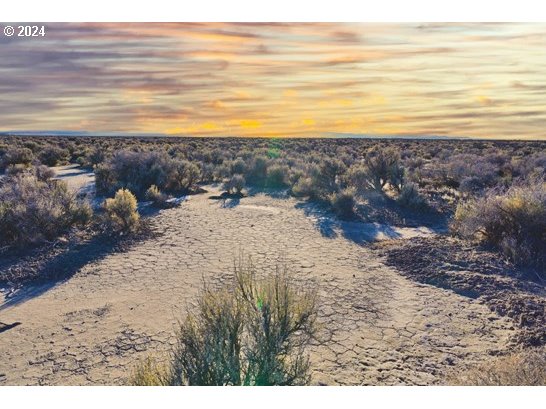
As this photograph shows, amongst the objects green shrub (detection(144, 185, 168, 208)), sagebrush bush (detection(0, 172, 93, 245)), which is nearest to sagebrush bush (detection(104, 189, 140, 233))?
sagebrush bush (detection(0, 172, 93, 245))

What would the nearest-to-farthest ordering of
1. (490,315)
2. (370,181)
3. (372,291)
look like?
(490,315)
(372,291)
(370,181)

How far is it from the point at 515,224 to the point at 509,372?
5079 millimetres

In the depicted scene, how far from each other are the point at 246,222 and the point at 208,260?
358cm

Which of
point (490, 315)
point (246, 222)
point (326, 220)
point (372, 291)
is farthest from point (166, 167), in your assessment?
point (490, 315)

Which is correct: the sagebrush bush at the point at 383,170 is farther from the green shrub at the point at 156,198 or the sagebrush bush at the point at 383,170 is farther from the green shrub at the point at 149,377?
the green shrub at the point at 149,377

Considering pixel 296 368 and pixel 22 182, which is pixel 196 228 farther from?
pixel 296 368

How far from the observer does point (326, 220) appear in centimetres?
1250

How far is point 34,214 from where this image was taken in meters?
9.58

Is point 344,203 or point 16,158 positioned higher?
point 16,158

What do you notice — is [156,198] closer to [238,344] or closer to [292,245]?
[292,245]

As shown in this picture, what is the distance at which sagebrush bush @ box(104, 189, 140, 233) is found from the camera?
10555mm

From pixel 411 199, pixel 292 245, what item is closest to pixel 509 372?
pixel 292 245

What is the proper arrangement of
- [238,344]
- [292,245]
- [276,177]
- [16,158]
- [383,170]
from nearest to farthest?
[238,344]
[292,245]
[383,170]
[276,177]
[16,158]

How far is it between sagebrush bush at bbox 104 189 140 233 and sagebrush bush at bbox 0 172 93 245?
677mm
